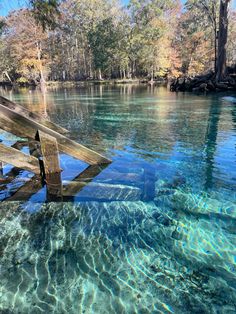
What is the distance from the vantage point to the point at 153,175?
6434 millimetres

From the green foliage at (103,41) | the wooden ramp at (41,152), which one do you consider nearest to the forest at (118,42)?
the green foliage at (103,41)

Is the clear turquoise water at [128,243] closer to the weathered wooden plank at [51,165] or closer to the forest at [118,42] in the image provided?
the weathered wooden plank at [51,165]

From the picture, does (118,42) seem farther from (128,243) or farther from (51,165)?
(128,243)

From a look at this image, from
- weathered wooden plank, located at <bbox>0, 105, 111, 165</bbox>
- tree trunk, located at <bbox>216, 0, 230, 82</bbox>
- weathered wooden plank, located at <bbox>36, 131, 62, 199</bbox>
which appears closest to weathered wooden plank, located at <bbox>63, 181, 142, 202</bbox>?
weathered wooden plank, located at <bbox>36, 131, 62, 199</bbox>

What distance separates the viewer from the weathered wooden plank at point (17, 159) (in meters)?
5.06

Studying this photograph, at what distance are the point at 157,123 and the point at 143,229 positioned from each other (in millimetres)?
9707

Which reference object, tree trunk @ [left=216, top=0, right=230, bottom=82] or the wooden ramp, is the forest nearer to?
tree trunk @ [left=216, top=0, right=230, bottom=82]

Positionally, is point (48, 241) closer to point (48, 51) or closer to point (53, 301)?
point (53, 301)

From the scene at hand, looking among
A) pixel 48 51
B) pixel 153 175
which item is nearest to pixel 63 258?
pixel 153 175

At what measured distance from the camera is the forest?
56188 mm

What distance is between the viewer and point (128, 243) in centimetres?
389

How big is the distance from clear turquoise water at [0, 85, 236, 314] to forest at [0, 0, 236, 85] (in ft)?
176

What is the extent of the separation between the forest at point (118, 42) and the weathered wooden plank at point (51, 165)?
176 ft

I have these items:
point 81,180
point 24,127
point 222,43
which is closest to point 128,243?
point 81,180
